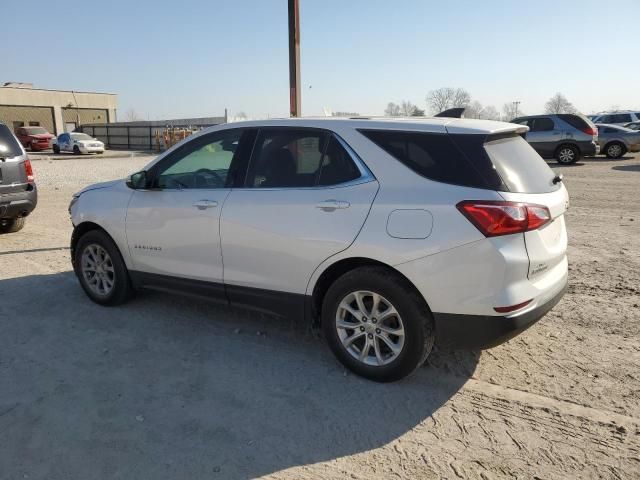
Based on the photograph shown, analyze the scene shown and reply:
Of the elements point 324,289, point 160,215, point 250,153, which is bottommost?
point 324,289

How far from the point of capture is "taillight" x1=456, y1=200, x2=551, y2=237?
9.82 feet

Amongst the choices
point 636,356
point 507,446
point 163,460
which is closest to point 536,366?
point 636,356

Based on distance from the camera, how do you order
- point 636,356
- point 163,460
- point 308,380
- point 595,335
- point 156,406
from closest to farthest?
1. point 163,460
2. point 156,406
3. point 308,380
4. point 636,356
5. point 595,335

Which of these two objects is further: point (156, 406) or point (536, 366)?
point (536, 366)

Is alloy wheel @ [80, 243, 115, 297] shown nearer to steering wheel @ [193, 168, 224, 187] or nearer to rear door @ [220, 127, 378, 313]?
steering wheel @ [193, 168, 224, 187]

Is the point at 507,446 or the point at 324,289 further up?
the point at 324,289

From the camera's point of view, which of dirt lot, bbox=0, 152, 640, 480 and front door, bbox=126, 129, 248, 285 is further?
front door, bbox=126, 129, 248, 285

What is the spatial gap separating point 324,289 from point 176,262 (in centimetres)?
142

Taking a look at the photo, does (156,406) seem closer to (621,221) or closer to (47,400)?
(47,400)

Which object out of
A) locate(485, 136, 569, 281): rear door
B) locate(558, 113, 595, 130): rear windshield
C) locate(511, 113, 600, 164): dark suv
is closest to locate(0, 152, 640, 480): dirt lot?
locate(485, 136, 569, 281): rear door

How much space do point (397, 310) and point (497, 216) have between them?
0.86 m

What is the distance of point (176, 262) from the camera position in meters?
4.38

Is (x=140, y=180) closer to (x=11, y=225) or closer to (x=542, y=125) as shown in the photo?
(x=11, y=225)

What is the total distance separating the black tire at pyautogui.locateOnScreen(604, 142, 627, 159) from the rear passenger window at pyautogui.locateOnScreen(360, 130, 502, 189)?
2047cm
